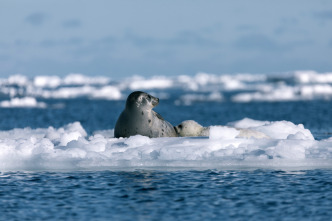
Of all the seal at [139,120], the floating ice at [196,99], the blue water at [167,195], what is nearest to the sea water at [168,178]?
the blue water at [167,195]

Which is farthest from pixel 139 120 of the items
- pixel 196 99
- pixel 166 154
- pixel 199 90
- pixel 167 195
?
pixel 199 90

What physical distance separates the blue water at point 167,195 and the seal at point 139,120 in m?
2.54

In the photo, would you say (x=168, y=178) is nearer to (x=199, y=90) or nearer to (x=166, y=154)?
(x=166, y=154)

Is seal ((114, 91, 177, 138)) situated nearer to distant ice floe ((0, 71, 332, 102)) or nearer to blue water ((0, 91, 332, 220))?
blue water ((0, 91, 332, 220))

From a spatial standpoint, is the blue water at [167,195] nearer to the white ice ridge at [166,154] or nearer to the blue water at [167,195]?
the blue water at [167,195]

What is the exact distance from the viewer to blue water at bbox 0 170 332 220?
770 centimetres

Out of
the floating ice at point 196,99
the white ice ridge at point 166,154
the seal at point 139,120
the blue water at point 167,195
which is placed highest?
the floating ice at point 196,99

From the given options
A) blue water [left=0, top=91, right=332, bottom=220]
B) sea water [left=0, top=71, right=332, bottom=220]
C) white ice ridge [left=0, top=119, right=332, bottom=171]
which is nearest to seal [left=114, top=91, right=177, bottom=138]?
sea water [left=0, top=71, right=332, bottom=220]

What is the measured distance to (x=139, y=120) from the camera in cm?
1305

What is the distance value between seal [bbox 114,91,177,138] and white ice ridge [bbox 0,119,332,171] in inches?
39.5

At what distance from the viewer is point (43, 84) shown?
310 feet

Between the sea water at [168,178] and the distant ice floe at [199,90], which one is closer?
the sea water at [168,178]

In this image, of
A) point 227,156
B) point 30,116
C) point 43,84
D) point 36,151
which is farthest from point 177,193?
point 43,84

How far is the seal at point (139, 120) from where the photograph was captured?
13000 mm
